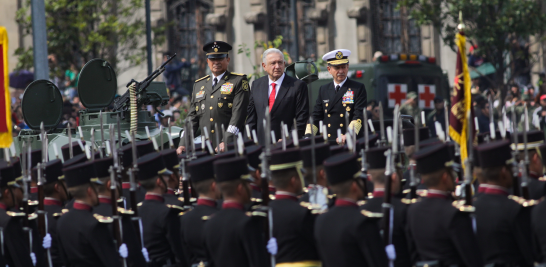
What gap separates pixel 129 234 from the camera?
680 cm

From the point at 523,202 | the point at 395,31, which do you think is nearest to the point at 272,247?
the point at 523,202

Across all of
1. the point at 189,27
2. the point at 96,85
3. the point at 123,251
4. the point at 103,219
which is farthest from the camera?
the point at 189,27

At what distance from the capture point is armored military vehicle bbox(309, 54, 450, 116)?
1675 centimetres

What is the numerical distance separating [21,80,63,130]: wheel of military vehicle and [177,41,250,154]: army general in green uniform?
235 cm

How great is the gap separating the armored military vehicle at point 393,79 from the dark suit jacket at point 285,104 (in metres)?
6.45

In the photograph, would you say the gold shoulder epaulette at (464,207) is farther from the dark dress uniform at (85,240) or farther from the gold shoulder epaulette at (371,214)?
the dark dress uniform at (85,240)

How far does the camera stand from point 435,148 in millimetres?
5812

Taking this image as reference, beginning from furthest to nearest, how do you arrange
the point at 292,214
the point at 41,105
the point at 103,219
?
the point at 41,105 → the point at 103,219 → the point at 292,214

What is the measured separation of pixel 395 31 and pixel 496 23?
6.44 metres

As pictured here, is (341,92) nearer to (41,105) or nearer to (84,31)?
(41,105)

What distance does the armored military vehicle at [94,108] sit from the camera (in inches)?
446

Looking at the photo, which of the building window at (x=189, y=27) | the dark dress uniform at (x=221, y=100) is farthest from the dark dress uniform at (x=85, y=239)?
the building window at (x=189, y=27)

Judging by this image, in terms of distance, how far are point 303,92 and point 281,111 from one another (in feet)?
1.05

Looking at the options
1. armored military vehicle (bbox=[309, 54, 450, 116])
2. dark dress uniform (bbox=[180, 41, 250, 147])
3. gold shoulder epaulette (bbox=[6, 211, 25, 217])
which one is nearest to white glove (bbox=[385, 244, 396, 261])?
gold shoulder epaulette (bbox=[6, 211, 25, 217])
